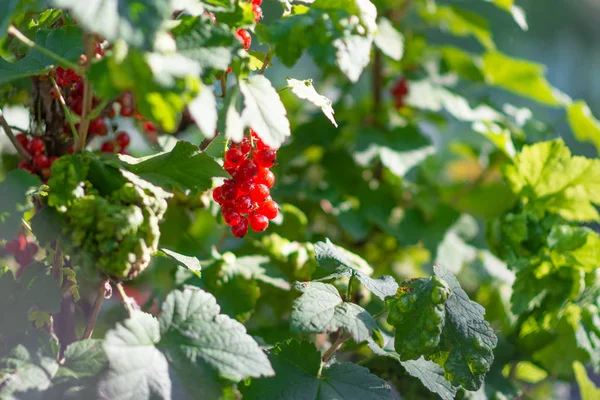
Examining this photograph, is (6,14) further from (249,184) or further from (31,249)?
(31,249)

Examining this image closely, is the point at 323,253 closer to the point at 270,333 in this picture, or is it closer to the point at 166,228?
the point at 270,333

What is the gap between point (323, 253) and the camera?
0.85 metres

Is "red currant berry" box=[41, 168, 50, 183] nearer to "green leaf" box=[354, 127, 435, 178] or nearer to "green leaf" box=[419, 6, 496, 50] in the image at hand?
"green leaf" box=[354, 127, 435, 178]

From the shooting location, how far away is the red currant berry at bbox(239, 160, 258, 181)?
2.60ft

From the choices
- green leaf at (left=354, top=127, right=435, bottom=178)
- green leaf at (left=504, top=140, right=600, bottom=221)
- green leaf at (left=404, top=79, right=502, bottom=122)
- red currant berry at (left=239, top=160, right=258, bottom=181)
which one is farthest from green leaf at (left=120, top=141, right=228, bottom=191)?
green leaf at (left=404, top=79, right=502, bottom=122)

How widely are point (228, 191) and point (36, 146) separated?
1.09 ft

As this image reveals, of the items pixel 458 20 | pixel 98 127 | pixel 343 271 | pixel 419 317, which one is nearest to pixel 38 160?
pixel 98 127

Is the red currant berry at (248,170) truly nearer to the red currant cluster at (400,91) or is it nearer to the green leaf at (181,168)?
the green leaf at (181,168)

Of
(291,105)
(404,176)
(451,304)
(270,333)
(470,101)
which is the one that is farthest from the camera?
(291,105)

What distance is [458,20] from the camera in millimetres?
1671

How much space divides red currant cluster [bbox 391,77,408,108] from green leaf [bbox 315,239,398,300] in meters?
0.84

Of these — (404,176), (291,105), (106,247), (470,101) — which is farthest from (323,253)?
(291,105)

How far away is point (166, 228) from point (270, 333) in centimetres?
29

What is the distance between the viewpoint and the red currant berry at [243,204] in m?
0.80
